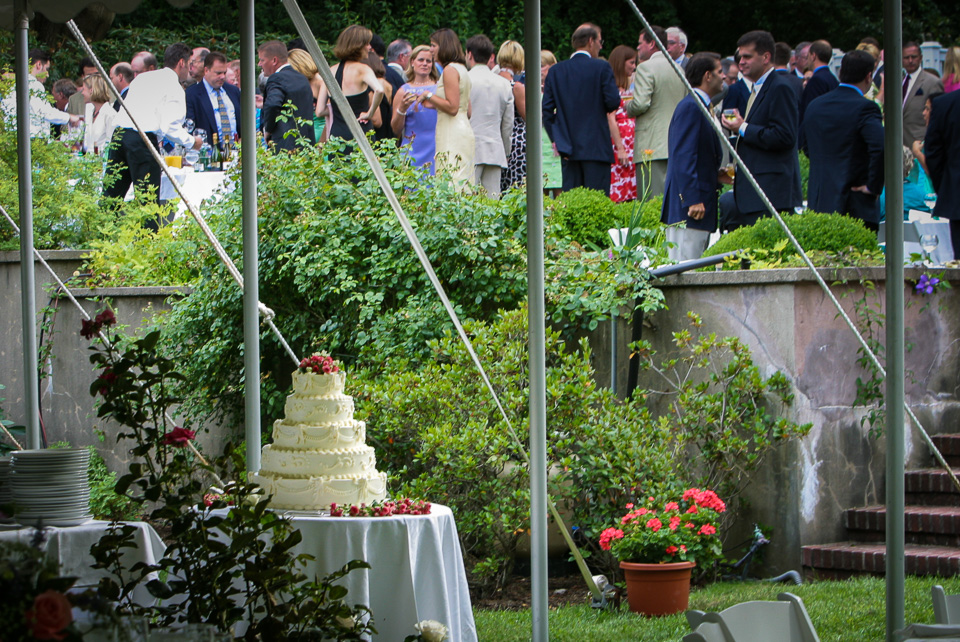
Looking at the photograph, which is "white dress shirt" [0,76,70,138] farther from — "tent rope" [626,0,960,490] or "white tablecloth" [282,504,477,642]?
"white tablecloth" [282,504,477,642]

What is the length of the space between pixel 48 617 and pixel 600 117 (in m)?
8.92

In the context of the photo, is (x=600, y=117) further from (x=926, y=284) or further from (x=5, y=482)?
(x=5, y=482)

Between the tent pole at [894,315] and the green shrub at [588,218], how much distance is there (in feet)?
16.9

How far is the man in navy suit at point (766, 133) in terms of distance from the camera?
28.5 ft

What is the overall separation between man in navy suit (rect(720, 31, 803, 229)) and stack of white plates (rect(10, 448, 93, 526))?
19.8 ft

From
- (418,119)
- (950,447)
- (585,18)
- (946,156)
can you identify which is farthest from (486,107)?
(585,18)

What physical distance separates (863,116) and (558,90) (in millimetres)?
2720

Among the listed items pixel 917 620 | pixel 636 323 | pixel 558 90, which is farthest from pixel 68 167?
pixel 917 620

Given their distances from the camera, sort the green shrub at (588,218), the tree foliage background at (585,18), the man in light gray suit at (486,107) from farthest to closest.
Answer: the tree foliage background at (585,18)
the man in light gray suit at (486,107)
the green shrub at (588,218)

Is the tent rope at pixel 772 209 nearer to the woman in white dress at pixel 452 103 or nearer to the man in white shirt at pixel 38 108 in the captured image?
the woman in white dress at pixel 452 103

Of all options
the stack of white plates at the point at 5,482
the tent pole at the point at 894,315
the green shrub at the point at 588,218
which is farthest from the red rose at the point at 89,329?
the green shrub at the point at 588,218

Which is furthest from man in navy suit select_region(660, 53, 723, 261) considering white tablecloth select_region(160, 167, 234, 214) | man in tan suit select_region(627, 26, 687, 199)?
white tablecloth select_region(160, 167, 234, 214)

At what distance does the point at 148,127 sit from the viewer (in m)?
11.5

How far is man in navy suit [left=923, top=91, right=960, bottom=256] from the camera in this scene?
8.42m
